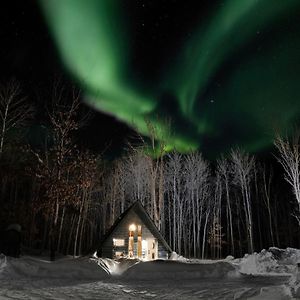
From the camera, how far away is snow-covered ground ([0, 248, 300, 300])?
889 centimetres

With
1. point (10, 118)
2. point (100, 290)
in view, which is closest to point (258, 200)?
point (10, 118)

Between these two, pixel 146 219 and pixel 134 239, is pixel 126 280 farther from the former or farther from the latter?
pixel 146 219

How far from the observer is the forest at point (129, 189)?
2103cm

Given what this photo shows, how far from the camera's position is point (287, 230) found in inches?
1831

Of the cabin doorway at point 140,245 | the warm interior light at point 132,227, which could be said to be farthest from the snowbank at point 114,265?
the warm interior light at point 132,227

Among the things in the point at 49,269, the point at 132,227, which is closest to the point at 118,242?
the point at 132,227

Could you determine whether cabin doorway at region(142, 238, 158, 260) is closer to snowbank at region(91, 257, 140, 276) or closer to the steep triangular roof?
the steep triangular roof

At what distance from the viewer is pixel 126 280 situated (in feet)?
43.6

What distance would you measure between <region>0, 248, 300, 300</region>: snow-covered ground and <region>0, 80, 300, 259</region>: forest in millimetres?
4198

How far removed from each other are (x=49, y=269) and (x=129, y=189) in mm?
23429

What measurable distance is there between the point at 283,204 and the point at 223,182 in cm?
1140

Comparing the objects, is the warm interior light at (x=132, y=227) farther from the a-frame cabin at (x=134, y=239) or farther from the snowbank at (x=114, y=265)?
the snowbank at (x=114, y=265)

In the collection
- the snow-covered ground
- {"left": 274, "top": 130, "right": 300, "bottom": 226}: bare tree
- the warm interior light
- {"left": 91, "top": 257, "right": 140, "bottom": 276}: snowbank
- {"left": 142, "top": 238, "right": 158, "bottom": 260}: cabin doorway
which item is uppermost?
{"left": 274, "top": 130, "right": 300, "bottom": 226}: bare tree

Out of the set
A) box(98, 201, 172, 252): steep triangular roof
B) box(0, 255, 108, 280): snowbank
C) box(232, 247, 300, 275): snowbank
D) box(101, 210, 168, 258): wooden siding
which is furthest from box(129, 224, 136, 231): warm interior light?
box(232, 247, 300, 275): snowbank
